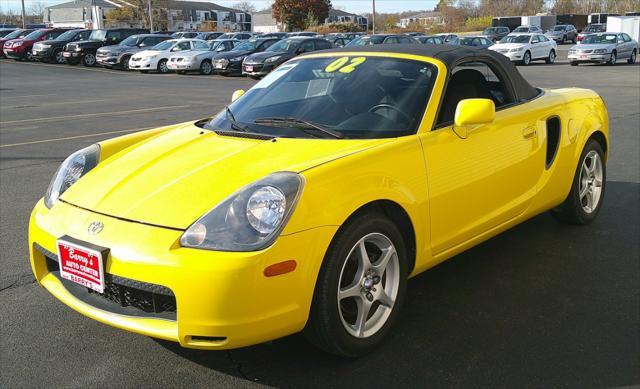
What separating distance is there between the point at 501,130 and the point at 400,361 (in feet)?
5.61

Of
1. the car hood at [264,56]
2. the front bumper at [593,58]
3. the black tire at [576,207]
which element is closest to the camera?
the black tire at [576,207]

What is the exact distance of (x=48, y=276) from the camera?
3184mm

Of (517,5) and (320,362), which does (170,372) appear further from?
(517,5)

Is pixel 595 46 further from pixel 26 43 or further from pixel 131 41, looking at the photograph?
pixel 26 43

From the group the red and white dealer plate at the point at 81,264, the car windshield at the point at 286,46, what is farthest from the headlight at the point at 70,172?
the car windshield at the point at 286,46

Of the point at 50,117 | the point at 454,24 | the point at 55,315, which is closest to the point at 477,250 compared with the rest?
the point at 55,315

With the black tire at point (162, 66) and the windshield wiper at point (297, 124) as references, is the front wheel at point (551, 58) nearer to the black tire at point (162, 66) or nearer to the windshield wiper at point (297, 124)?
the black tire at point (162, 66)

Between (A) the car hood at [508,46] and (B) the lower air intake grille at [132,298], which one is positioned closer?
(B) the lower air intake grille at [132,298]

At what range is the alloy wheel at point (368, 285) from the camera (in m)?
3.02

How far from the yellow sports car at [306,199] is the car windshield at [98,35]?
2966 cm

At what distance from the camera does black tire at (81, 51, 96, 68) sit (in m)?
30.9

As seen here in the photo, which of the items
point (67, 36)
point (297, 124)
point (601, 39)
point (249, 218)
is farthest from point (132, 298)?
point (67, 36)

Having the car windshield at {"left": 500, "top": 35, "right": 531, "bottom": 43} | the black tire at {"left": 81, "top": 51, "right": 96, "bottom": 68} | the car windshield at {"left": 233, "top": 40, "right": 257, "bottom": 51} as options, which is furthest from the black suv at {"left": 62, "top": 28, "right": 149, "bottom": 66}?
the car windshield at {"left": 500, "top": 35, "right": 531, "bottom": 43}

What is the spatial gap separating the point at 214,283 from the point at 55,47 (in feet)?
109
